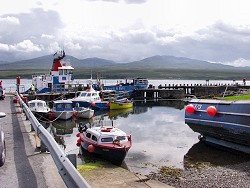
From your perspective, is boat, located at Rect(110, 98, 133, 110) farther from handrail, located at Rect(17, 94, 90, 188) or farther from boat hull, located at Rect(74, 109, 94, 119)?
handrail, located at Rect(17, 94, 90, 188)

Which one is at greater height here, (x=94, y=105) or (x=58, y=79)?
(x=58, y=79)

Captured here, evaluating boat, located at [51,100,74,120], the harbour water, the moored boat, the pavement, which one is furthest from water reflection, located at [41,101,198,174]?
the moored boat

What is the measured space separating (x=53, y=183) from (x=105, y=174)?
7819 mm

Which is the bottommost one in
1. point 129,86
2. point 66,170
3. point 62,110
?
point 62,110

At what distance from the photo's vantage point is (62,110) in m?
36.8

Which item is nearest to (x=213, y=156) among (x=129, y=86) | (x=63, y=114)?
(x=63, y=114)

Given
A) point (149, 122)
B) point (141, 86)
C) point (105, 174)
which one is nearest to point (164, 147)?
point (105, 174)

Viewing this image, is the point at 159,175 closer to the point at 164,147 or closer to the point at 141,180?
the point at 141,180

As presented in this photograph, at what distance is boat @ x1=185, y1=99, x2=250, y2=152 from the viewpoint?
18906 millimetres

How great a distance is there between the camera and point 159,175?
53.2 feet

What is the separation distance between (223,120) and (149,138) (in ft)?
27.5

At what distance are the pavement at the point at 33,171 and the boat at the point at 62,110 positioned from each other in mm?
17385

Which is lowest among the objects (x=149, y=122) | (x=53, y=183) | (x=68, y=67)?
(x=149, y=122)

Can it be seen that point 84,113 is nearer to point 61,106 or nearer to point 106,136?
point 61,106
